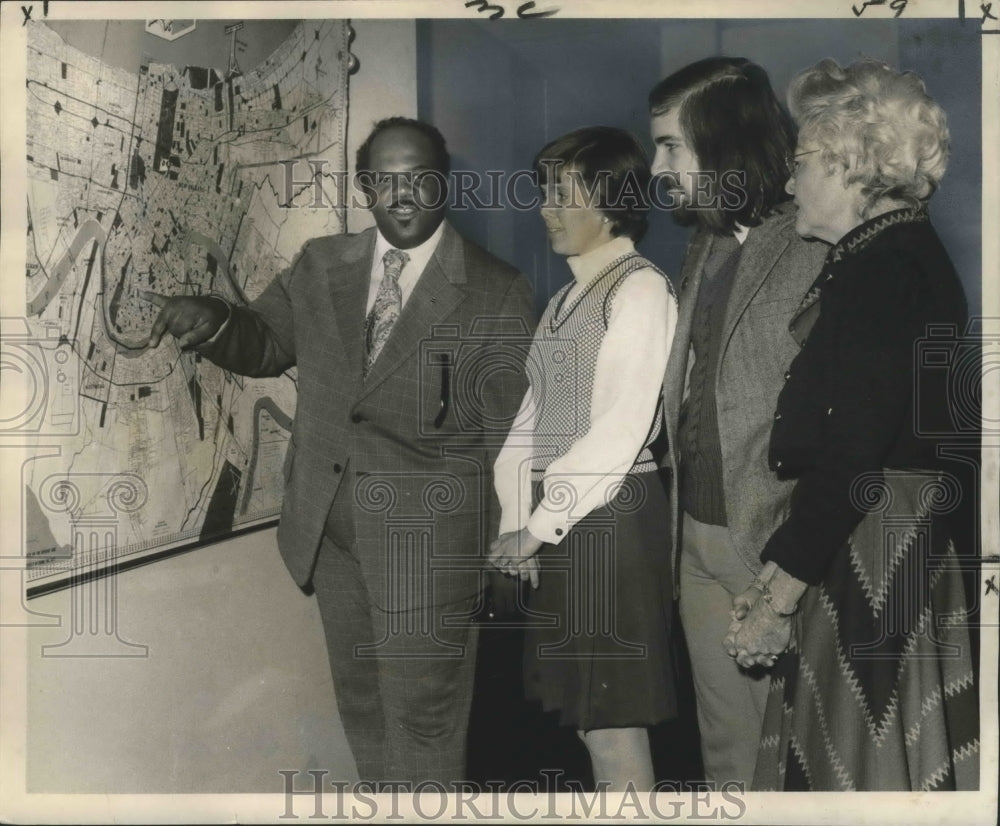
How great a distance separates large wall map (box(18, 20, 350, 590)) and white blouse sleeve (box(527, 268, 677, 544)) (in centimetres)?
79

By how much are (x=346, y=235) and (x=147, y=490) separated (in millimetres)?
856

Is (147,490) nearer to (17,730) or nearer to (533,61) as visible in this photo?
(17,730)

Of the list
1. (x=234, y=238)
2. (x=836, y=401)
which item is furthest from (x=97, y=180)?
(x=836, y=401)

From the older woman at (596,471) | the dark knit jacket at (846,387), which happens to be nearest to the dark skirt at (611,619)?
the older woman at (596,471)

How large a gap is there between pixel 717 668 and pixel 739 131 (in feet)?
4.54

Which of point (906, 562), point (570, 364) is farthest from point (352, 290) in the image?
point (906, 562)

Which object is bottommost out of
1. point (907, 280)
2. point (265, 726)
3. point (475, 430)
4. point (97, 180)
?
point (265, 726)

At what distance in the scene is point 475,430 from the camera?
8.66 feet

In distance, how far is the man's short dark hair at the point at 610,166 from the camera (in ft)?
8.56

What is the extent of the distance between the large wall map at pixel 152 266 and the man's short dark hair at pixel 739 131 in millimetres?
924

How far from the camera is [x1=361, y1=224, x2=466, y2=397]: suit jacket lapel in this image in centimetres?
264

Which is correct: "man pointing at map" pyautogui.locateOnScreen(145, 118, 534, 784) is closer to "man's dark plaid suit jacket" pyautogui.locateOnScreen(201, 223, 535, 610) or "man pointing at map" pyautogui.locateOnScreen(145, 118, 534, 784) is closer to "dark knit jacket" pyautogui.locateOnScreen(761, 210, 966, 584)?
"man's dark plaid suit jacket" pyautogui.locateOnScreen(201, 223, 535, 610)

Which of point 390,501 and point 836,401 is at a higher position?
point 836,401

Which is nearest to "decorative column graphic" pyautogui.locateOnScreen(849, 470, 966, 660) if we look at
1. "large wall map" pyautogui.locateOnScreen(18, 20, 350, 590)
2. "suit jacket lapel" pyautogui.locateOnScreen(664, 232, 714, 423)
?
"suit jacket lapel" pyautogui.locateOnScreen(664, 232, 714, 423)
